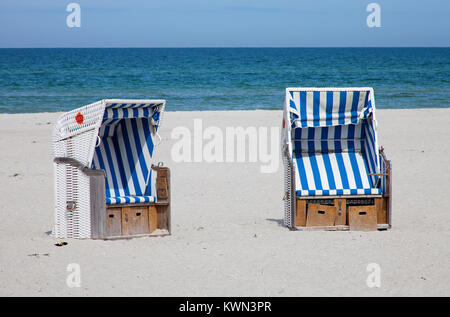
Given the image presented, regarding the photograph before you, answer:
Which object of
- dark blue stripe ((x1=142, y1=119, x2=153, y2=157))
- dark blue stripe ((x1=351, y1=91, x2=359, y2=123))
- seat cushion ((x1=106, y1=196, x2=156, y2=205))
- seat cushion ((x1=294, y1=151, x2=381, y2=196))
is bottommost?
seat cushion ((x1=106, y1=196, x2=156, y2=205))

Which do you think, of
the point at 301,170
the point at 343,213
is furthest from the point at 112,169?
the point at 343,213

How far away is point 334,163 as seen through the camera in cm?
782

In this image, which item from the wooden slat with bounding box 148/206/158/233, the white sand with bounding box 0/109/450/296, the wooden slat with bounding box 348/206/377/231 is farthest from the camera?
the wooden slat with bounding box 348/206/377/231

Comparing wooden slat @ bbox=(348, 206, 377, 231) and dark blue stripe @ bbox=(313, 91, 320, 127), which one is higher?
dark blue stripe @ bbox=(313, 91, 320, 127)

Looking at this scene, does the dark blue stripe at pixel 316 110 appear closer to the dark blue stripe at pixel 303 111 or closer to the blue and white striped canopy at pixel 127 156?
the dark blue stripe at pixel 303 111

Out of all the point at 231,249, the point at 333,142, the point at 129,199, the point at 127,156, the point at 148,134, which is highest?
the point at 148,134

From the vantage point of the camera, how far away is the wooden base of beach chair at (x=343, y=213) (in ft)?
23.4

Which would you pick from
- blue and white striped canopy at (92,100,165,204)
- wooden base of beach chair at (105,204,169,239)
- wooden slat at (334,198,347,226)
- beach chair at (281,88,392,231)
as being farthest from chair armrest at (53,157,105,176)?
wooden slat at (334,198,347,226)

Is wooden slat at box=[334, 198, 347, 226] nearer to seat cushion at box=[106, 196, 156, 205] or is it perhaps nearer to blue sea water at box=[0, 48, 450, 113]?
seat cushion at box=[106, 196, 156, 205]

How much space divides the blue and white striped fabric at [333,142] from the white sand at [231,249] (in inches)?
26.0

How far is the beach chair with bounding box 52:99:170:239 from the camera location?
255 inches

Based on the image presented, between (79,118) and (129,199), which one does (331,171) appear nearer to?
(129,199)

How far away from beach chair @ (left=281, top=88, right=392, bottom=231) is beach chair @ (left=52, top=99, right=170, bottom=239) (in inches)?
57.4

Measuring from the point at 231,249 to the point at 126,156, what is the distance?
6.50ft
